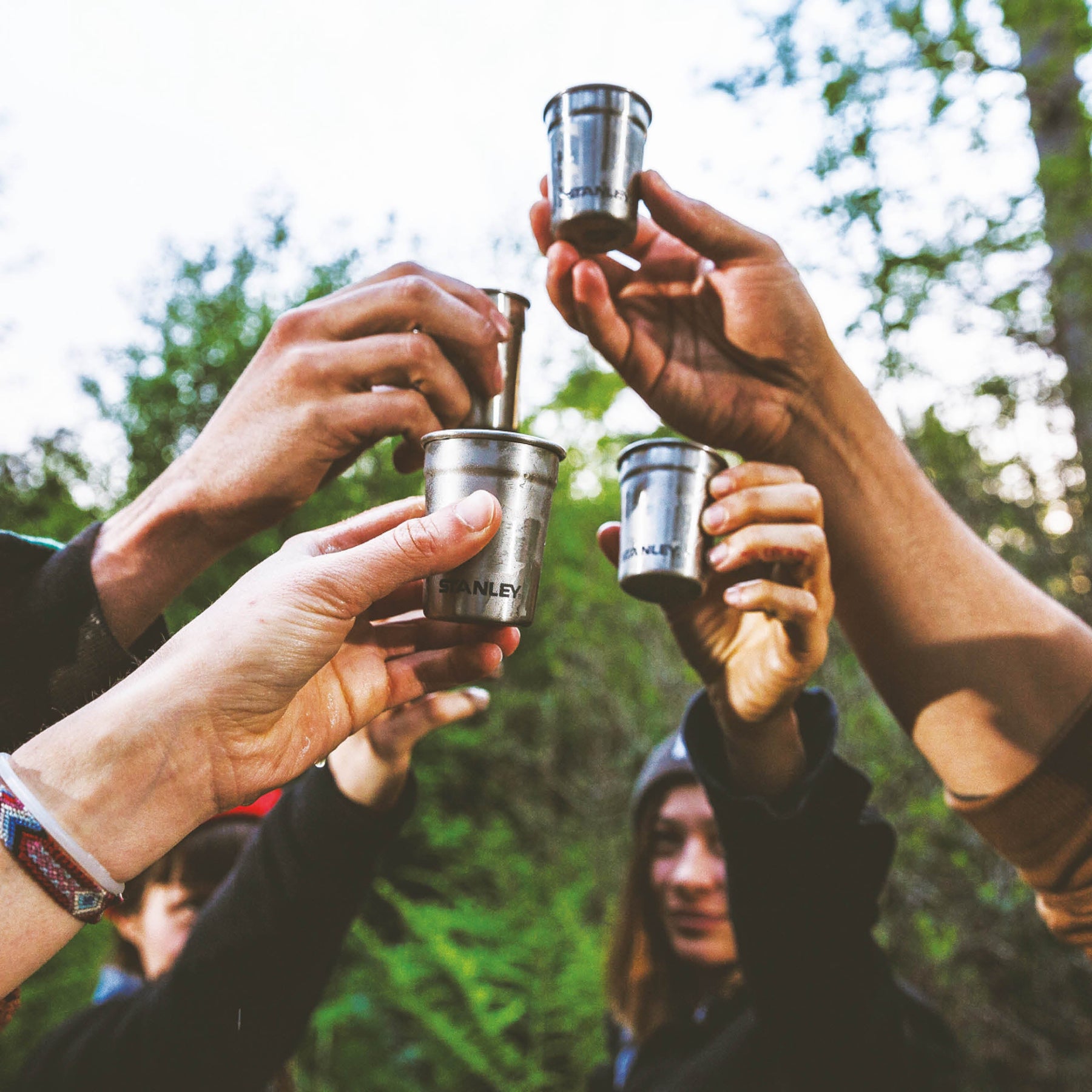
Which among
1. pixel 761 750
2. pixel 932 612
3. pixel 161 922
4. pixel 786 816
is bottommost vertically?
pixel 161 922

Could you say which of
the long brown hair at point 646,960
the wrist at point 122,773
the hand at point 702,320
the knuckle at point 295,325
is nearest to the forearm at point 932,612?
the hand at point 702,320

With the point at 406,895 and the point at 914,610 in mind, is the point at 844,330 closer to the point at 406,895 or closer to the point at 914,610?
the point at 914,610

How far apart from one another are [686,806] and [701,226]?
8.52 ft

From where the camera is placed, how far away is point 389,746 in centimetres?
251

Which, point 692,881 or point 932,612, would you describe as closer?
point 932,612

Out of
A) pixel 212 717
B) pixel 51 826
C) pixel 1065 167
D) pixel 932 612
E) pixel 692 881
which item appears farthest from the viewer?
pixel 1065 167

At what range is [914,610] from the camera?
2320mm

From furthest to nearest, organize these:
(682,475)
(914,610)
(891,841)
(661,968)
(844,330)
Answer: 1. (844,330)
2. (661,968)
3. (891,841)
4. (914,610)
5. (682,475)

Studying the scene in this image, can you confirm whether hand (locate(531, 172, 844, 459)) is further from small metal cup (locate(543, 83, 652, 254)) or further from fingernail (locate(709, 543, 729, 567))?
fingernail (locate(709, 543, 729, 567))

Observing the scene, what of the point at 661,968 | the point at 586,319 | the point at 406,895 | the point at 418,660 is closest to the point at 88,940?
the point at 406,895

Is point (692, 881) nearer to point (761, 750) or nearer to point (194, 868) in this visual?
point (761, 750)

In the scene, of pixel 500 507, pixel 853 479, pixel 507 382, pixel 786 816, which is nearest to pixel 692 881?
pixel 786 816

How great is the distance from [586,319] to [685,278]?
37cm

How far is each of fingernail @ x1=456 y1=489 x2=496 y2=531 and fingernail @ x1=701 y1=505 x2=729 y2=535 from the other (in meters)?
0.75
